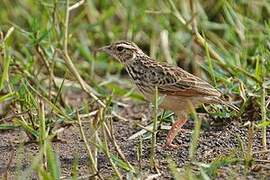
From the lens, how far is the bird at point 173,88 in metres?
5.00

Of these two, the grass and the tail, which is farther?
the tail

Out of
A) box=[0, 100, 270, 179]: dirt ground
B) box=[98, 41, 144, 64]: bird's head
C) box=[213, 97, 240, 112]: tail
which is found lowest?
box=[0, 100, 270, 179]: dirt ground

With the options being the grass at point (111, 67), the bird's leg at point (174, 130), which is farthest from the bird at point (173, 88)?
the grass at point (111, 67)

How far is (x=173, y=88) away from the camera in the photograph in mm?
5109

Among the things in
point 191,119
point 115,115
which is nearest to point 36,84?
point 115,115

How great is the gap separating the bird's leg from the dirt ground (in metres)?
0.05

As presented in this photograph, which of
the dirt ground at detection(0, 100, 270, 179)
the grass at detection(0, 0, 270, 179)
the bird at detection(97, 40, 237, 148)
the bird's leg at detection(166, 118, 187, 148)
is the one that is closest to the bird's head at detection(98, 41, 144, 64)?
the bird at detection(97, 40, 237, 148)

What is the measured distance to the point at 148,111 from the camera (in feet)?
19.7

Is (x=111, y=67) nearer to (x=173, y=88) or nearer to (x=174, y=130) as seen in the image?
(x=173, y=88)

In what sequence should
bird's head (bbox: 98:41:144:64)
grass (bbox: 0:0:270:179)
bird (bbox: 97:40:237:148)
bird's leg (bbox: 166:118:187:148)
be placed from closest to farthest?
1. grass (bbox: 0:0:270:179)
2. bird's leg (bbox: 166:118:187:148)
3. bird (bbox: 97:40:237:148)
4. bird's head (bbox: 98:41:144:64)

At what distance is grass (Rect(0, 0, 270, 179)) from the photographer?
4297 mm

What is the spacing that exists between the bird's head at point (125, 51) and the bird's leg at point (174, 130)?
70 centimetres

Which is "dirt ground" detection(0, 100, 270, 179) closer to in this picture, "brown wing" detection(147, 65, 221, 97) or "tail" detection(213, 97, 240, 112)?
"tail" detection(213, 97, 240, 112)

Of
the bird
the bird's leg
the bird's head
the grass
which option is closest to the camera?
the grass
